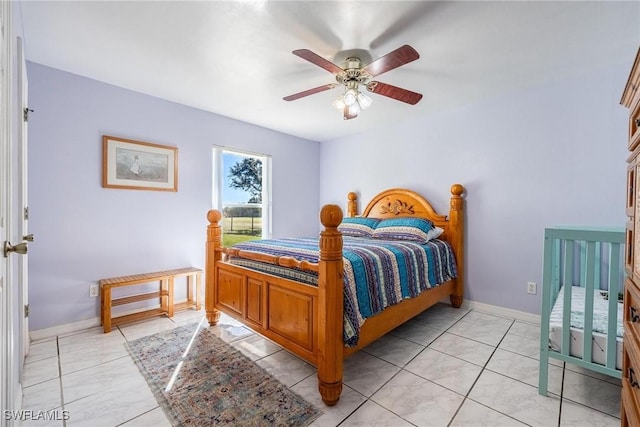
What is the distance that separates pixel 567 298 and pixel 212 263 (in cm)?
276

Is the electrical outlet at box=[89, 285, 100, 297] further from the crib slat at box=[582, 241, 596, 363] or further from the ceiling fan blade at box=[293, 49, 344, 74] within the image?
the crib slat at box=[582, 241, 596, 363]

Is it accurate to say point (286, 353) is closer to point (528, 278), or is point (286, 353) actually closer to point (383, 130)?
point (528, 278)

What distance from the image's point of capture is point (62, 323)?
252cm

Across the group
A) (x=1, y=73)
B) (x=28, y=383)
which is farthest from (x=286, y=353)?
(x=1, y=73)

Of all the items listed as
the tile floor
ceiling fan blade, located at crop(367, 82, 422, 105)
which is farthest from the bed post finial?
ceiling fan blade, located at crop(367, 82, 422, 105)

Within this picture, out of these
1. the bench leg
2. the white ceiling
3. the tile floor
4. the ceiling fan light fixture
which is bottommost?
the tile floor

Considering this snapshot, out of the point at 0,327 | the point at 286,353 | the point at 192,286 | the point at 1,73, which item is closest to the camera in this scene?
the point at 0,327

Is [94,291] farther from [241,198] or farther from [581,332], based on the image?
[581,332]

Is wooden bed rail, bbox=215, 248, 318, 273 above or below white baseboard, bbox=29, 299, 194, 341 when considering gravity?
above

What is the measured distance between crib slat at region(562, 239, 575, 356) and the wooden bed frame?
1.00 meters

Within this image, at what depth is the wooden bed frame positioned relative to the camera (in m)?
1.64

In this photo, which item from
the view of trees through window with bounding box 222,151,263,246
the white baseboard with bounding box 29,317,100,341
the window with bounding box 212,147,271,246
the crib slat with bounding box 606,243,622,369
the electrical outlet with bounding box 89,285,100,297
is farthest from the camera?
the view of trees through window with bounding box 222,151,263,246

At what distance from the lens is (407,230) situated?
309cm

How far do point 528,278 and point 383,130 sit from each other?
8.22 ft
